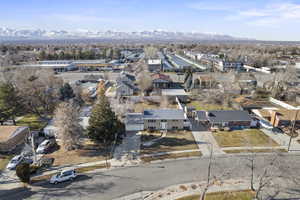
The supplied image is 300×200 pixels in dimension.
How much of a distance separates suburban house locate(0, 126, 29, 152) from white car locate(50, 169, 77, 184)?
11429 mm

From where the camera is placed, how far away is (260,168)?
77.3ft

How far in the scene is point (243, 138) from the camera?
31.3m

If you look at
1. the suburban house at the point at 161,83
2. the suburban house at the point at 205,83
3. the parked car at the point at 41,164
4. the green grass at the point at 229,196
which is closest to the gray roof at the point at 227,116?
the green grass at the point at 229,196

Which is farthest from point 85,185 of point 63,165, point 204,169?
point 204,169

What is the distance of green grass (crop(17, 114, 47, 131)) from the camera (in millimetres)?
34562

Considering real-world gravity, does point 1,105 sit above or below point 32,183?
above

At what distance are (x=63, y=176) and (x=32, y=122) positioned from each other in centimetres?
2030

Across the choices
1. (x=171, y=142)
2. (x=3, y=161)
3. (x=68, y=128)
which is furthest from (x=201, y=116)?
(x=3, y=161)

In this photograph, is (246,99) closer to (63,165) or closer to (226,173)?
(226,173)

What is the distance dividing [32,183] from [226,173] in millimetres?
20812

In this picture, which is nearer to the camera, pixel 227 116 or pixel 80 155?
pixel 80 155

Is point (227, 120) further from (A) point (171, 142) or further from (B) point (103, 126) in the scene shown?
(B) point (103, 126)

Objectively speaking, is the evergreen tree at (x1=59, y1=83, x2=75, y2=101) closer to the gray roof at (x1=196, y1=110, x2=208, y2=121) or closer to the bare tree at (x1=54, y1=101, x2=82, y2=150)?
the bare tree at (x1=54, y1=101, x2=82, y2=150)

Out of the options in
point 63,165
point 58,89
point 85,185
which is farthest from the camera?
point 58,89
